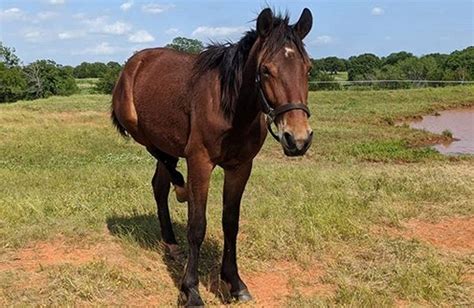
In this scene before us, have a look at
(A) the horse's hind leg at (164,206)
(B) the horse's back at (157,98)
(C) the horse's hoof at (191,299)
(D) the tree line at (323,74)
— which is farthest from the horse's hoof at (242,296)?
(D) the tree line at (323,74)

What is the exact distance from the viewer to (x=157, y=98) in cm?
449

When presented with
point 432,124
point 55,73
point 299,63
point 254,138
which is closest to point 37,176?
point 254,138

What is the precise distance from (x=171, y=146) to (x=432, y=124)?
763 inches

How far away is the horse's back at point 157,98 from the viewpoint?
4.19 meters

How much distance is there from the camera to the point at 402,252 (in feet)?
15.8

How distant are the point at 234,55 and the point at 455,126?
1940 cm

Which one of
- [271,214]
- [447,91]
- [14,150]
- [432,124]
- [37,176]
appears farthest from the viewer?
[447,91]

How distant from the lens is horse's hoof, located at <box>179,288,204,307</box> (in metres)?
3.85

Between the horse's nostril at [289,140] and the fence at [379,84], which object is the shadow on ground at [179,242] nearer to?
the horse's nostril at [289,140]

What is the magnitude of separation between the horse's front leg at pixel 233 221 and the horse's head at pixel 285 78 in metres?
0.92

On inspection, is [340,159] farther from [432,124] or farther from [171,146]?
[432,124]

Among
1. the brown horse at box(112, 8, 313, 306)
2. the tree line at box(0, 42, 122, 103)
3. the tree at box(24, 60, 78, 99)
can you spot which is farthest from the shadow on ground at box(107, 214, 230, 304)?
the tree at box(24, 60, 78, 99)

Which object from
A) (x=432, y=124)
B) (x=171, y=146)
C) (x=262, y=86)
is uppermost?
(x=262, y=86)

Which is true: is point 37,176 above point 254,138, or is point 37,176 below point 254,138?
below
